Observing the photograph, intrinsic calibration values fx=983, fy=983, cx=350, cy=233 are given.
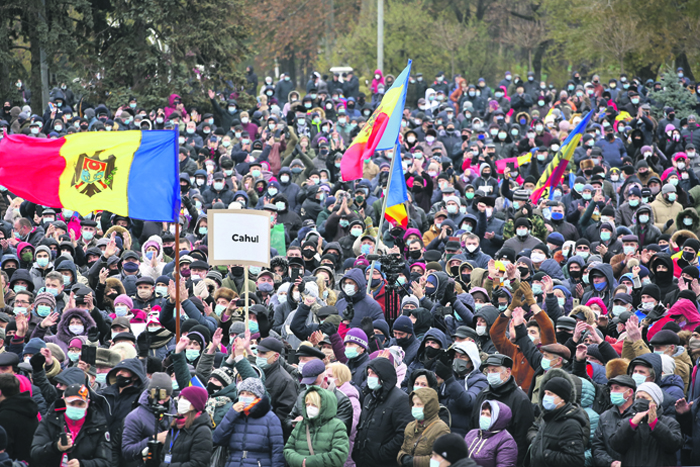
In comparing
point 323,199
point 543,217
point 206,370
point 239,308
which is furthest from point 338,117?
point 206,370

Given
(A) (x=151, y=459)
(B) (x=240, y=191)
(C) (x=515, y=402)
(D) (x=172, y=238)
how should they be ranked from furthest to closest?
(B) (x=240, y=191) → (D) (x=172, y=238) → (C) (x=515, y=402) → (A) (x=151, y=459)

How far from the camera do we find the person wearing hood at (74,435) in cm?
819

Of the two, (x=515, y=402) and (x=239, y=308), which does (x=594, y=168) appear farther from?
(x=515, y=402)

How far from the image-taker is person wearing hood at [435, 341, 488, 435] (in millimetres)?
9023

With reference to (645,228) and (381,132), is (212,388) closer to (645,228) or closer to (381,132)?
(381,132)

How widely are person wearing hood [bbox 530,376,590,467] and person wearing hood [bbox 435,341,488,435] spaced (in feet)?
3.39

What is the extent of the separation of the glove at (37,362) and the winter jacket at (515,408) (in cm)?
403

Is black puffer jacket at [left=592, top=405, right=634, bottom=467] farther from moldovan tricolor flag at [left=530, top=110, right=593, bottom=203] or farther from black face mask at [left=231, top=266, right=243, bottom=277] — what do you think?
moldovan tricolor flag at [left=530, top=110, right=593, bottom=203]

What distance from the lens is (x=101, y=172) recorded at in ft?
33.8

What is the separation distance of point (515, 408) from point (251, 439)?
7.51 ft

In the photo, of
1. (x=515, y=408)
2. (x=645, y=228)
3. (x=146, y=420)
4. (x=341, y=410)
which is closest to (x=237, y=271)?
(x=341, y=410)

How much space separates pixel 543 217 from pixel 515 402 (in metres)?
8.39

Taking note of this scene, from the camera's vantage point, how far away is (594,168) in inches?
730

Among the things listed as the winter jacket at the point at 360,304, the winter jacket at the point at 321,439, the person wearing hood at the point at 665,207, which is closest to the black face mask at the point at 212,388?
the winter jacket at the point at 321,439
